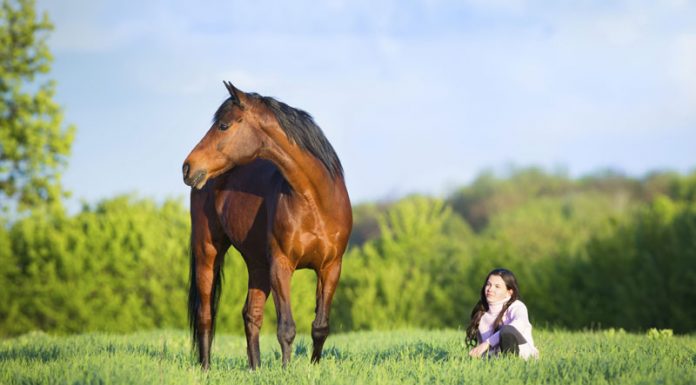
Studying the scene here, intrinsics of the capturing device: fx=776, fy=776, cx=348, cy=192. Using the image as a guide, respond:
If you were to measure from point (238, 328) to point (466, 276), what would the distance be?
7.52 meters

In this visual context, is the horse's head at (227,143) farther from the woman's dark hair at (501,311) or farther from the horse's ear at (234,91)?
the woman's dark hair at (501,311)

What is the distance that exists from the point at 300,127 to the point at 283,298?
5.01 feet

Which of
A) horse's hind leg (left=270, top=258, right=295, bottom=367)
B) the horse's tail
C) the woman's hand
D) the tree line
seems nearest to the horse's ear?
horse's hind leg (left=270, top=258, right=295, bottom=367)

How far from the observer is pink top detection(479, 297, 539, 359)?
676cm

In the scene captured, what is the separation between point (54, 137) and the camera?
963 inches

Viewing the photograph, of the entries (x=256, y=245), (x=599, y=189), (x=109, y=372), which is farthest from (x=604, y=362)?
(x=599, y=189)

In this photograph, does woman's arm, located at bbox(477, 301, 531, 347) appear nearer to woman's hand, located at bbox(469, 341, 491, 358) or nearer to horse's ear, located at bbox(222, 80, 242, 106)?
woman's hand, located at bbox(469, 341, 491, 358)

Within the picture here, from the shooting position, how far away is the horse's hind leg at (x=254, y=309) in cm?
773

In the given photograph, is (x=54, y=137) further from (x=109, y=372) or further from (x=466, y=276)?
(x=109, y=372)

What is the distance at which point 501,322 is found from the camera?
23.2ft

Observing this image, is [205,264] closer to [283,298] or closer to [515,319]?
[283,298]

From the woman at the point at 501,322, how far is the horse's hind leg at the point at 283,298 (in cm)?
164

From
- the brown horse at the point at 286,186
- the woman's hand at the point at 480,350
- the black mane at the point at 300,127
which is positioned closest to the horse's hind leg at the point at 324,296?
the brown horse at the point at 286,186

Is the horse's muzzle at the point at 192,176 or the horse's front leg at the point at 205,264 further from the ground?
the horse's muzzle at the point at 192,176
